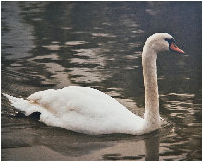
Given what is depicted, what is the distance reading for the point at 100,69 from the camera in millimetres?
12328

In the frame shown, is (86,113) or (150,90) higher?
(150,90)

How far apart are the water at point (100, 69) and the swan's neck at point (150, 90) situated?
0.23m

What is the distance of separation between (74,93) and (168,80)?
3.54 m

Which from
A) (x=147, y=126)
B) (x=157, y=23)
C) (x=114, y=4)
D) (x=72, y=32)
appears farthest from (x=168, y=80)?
(x=114, y=4)

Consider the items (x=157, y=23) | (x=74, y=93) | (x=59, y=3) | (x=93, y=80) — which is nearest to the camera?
(x=74, y=93)

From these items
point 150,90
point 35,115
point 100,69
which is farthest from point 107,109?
point 100,69

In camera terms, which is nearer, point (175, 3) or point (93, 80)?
point (93, 80)

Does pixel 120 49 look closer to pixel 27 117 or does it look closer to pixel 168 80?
pixel 168 80

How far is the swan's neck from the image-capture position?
8.11 m

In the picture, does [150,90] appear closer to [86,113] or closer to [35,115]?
[86,113]

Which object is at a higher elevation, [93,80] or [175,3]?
[175,3]

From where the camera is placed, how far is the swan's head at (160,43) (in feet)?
26.7

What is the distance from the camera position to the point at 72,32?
17406 millimetres

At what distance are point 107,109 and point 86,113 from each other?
307mm
